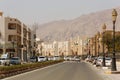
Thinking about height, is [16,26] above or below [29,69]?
above

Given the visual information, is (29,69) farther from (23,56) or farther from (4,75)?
(23,56)

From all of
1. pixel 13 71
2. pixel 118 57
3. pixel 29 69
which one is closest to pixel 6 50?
pixel 118 57

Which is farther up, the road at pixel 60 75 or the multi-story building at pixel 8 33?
the multi-story building at pixel 8 33

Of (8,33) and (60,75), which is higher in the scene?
(8,33)

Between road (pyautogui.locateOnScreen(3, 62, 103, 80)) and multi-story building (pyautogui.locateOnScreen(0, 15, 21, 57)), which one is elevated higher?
multi-story building (pyautogui.locateOnScreen(0, 15, 21, 57))

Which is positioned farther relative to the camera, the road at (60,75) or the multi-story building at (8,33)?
the multi-story building at (8,33)

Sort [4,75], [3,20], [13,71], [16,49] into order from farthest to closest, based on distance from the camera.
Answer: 1. [16,49]
2. [3,20]
3. [13,71]
4. [4,75]

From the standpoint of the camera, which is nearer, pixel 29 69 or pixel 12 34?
pixel 29 69

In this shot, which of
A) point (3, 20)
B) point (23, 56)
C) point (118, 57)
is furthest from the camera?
point (23, 56)

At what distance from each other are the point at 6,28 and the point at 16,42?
6.42 m

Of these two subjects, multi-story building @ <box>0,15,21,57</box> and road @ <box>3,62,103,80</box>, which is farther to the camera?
multi-story building @ <box>0,15,21,57</box>

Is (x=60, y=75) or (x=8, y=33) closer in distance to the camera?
(x=60, y=75)

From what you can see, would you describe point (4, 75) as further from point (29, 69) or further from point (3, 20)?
point (3, 20)

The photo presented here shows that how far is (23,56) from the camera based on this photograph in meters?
138
